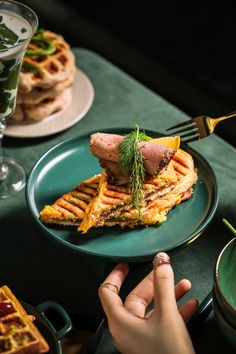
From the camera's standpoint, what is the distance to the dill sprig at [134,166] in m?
1.77

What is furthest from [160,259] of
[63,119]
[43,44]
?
[43,44]

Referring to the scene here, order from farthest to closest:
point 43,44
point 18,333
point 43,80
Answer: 1. point 43,44
2. point 43,80
3. point 18,333

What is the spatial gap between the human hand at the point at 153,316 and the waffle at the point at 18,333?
0.18 meters

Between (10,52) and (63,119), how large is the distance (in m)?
0.60

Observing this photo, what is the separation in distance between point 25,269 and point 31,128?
0.71 meters

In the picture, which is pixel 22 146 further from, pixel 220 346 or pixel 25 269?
pixel 220 346

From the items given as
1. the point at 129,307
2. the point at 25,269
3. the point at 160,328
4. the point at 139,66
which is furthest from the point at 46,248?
the point at 139,66

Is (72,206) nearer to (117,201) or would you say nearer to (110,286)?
(117,201)

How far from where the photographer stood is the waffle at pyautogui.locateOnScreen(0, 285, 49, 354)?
1.35 metres

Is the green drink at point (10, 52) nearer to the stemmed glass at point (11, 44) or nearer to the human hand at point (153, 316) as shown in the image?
the stemmed glass at point (11, 44)

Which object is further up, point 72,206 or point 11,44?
point 11,44

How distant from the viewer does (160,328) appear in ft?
4.50

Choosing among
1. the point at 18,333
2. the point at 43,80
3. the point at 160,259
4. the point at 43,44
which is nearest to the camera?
the point at 18,333

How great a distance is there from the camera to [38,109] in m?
2.31
